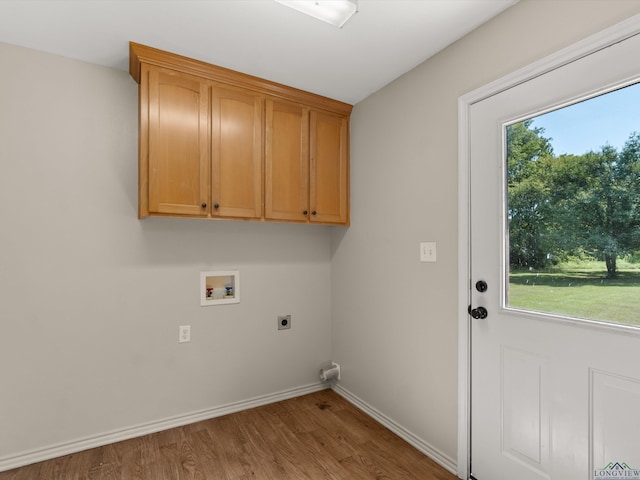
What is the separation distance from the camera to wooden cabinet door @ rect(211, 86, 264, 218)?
222cm

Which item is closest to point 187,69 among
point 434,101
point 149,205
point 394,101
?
point 149,205

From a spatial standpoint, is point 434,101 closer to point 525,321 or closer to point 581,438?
point 525,321

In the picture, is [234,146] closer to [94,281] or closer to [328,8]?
[328,8]

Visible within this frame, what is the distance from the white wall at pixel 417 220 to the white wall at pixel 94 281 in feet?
2.71

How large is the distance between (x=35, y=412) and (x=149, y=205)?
1.37 m

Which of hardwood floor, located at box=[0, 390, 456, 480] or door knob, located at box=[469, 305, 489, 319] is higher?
door knob, located at box=[469, 305, 489, 319]

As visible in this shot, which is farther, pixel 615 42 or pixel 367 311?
pixel 367 311

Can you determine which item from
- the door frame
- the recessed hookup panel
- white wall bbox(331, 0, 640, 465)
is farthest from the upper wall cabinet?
the door frame

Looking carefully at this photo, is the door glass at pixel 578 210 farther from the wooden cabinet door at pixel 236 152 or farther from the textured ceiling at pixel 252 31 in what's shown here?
the wooden cabinet door at pixel 236 152

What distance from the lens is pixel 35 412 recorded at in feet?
6.48

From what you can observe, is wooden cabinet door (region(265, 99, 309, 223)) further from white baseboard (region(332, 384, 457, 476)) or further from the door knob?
white baseboard (region(332, 384, 457, 476))

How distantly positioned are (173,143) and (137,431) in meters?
1.87

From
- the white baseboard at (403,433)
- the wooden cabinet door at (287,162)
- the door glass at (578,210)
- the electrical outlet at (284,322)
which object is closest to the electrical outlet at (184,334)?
the electrical outlet at (284,322)

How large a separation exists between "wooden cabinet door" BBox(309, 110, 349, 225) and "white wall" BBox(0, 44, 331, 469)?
1.83 ft
